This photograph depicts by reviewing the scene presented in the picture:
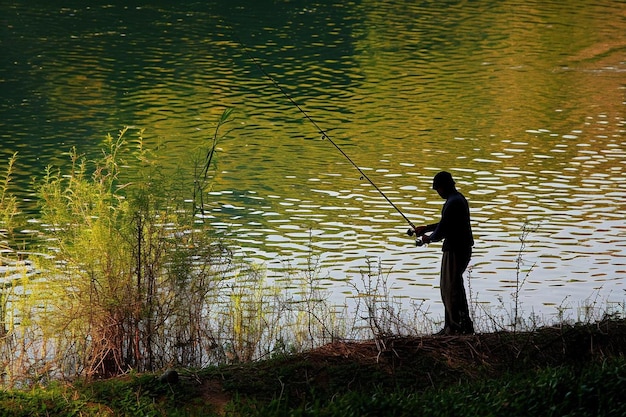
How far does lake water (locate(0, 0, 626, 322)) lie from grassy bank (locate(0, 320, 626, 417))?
2381mm

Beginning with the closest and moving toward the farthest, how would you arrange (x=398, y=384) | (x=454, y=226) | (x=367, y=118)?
(x=398, y=384)
(x=454, y=226)
(x=367, y=118)

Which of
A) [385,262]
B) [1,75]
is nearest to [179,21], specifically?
[1,75]

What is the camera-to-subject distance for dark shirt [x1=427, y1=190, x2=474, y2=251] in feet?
35.2

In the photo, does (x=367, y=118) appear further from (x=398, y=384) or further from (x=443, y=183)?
(x=398, y=384)

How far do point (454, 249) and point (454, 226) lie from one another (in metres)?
0.22

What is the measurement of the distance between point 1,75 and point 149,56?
211 inches

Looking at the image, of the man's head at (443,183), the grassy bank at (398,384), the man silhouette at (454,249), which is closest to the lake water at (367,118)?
the man silhouette at (454,249)

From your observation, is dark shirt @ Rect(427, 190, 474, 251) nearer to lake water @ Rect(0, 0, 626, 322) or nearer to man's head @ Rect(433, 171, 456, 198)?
man's head @ Rect(433, 171, 456, 198)

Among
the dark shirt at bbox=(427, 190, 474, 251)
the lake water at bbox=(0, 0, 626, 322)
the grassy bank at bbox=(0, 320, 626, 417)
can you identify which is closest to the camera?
the grassy bank at bbox=(0, 320, 626, 417)

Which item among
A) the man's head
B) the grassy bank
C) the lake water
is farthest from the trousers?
the lake water

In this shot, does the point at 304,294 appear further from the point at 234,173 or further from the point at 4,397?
the point at 234,173

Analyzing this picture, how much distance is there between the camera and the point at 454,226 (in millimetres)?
10758

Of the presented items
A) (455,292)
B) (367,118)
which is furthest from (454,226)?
(367,118)

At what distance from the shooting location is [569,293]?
1426 cm
